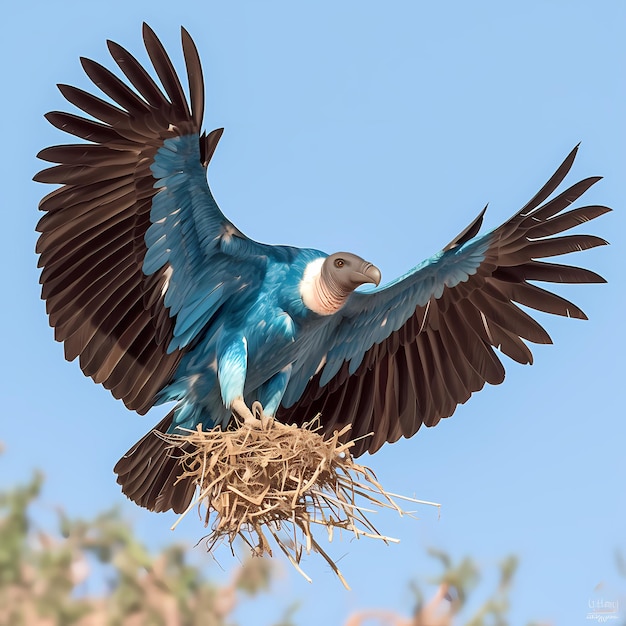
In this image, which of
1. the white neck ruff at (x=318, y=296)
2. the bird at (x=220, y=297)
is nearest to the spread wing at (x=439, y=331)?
the bird at (x=220, y=297)

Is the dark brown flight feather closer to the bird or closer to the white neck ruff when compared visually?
the bird

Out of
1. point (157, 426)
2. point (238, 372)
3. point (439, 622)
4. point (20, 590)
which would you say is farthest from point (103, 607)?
point (238, 372)

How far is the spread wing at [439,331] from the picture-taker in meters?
5.57

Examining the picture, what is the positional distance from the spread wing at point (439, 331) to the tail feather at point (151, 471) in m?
0.57

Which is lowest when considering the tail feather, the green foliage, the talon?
the green foliage

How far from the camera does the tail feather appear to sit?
5531 millimetres

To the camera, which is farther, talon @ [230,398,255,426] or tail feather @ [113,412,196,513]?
tail feather @ [113,412,196,513]

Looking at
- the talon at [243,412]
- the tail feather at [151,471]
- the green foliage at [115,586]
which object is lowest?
the green foliage at [115,586]

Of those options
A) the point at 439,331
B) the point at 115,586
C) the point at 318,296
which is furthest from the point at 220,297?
the point at 115,586

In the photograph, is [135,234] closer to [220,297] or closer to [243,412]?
[220,297]

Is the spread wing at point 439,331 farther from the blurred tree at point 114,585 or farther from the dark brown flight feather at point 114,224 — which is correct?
the blurred tree at point 114,585

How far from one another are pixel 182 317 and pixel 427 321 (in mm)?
1258

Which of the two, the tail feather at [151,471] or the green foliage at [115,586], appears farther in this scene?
the green foliage at [115,586]

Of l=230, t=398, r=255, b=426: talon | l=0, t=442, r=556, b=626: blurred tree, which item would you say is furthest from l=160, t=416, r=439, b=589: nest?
l=0, t=442, r=556, b=626: blurred tree
